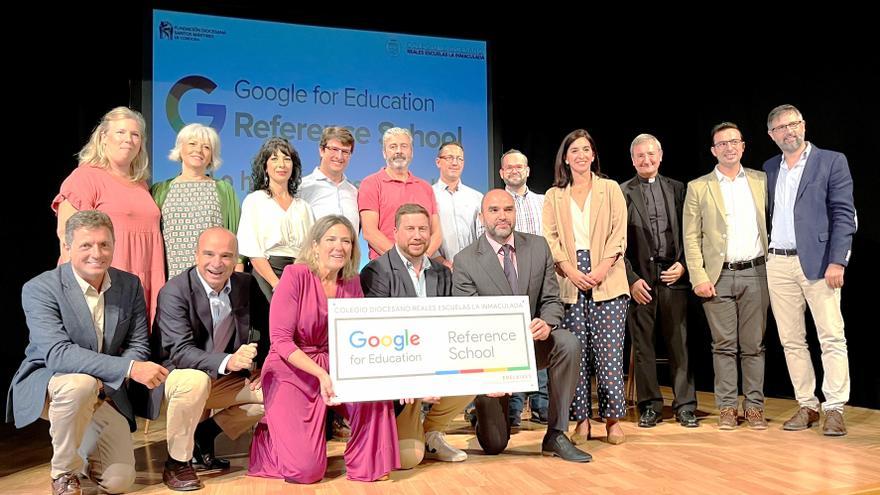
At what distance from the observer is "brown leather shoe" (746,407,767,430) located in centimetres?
412

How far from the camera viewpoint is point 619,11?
6.21 metres

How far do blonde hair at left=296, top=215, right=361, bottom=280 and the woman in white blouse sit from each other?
0.57 m

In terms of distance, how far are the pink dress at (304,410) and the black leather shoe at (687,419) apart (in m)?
2.03

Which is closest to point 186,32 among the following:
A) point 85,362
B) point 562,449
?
point 85,362

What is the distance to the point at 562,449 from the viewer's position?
3.33 m

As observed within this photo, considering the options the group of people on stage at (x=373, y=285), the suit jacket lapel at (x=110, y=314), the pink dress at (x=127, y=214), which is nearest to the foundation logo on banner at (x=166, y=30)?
the group of people on stage at (x=373, y=285)

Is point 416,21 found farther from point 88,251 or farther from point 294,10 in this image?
point 88,251

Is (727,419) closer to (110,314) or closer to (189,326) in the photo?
(189,326)

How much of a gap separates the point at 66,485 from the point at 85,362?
48cm

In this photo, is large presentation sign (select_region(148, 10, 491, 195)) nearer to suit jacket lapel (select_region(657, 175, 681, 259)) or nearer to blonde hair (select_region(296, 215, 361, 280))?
suit jacket lapel (select_region(657, 175, 681, 259))

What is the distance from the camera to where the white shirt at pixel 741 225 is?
168 inches

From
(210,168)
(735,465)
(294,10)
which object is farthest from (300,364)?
Answer: (294,10)

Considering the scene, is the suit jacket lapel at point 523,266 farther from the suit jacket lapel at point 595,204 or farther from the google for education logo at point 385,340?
the google for education logo at point 385,340

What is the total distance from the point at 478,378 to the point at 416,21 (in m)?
3.82
